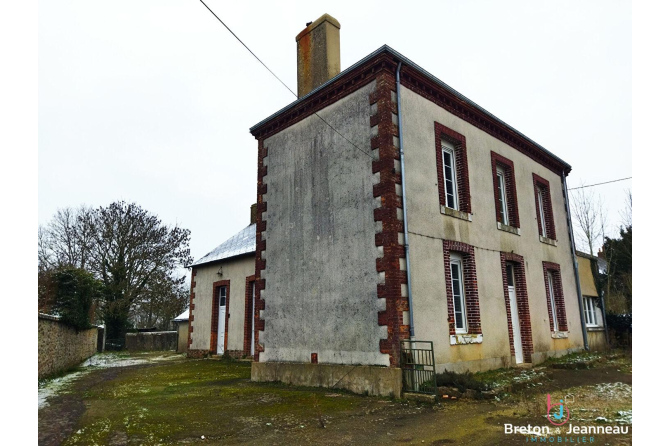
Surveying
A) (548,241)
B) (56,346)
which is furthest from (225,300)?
(548,241)

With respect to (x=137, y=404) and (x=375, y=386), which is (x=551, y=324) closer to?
(x=375, y=386)

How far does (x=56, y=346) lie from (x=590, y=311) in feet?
55.8

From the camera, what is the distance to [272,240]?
35.8 ft

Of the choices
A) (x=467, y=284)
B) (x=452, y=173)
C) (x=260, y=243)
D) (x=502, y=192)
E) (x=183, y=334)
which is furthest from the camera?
(x=183, y=334)

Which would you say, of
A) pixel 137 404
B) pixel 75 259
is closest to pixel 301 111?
pixel 137 404

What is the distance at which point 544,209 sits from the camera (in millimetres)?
14234

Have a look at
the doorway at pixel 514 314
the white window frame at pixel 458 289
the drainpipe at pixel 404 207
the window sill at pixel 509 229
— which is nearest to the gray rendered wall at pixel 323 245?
the drainpipe at pixel 404 207

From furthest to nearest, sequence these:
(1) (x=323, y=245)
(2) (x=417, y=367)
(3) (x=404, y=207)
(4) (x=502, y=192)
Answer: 1. (4) (x=502, y=192)
2. (1) (x=323, y=245)
3. (3) (x=404, y=207)
4. (2) (x=417, y=367)

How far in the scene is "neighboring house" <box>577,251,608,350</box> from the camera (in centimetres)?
1527

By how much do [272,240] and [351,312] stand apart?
10.5ft

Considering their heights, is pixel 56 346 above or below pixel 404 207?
below

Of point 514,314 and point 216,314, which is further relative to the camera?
point 216,314

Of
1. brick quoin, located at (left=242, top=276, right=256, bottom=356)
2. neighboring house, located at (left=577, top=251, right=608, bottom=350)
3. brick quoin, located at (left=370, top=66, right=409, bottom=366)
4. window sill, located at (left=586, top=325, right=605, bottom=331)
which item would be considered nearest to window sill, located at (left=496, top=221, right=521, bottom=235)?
brick quoin, located at (left=370, top=66, right=409, bottom=366)

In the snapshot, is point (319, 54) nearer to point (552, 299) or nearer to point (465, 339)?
point (465, 339)
